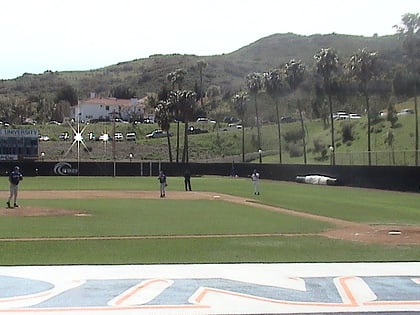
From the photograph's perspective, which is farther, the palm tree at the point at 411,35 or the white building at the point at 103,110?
the white building at the point at 103,110

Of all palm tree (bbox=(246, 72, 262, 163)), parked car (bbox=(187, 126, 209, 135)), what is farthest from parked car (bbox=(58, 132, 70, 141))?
palm tree (bbox=(246, 72, 262, 163))

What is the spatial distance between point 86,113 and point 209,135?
198 feet

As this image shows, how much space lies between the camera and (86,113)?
170m

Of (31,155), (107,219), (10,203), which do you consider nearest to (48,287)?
(107,219)

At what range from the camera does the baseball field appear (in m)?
16.2

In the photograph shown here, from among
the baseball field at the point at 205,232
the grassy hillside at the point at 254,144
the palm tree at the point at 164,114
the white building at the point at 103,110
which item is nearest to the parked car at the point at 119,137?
the grassy hillside at the point at 254,144

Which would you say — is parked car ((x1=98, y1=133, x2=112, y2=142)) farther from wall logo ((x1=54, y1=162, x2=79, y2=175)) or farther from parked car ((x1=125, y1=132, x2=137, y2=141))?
wall logo ((x1=54, y1=162, x2=79, y2=175))

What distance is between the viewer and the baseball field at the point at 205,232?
16156 mm

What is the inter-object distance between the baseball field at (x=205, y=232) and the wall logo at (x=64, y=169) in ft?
145

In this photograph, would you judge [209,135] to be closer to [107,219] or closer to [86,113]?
[86,113]

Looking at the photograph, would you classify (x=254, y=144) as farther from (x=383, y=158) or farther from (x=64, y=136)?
(x=383, y=158)

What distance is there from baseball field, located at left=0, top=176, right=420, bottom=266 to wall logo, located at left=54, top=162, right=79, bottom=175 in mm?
44317

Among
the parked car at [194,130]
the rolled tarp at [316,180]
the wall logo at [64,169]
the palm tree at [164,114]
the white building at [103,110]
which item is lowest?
the rolled tarp at [316,180]

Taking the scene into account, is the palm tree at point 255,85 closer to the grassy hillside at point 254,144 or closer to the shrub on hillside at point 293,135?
the shrub on hillside at point 293,135
